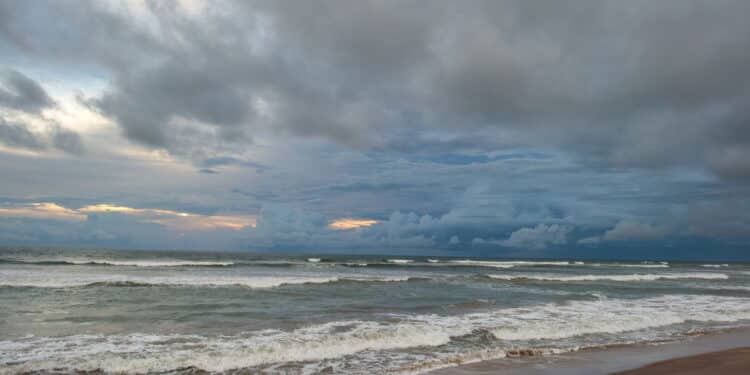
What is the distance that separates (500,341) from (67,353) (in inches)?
376

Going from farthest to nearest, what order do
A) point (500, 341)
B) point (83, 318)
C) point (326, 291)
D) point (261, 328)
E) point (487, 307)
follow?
1. point (326, 291)
2. point (487, 307)
3. point (83, 318)
4. point (261, 328)
5. point (500, 341)

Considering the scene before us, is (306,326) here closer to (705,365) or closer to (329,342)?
(329,342)

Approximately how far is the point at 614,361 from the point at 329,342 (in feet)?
19.8

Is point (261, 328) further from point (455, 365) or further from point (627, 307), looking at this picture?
point (627, 307)

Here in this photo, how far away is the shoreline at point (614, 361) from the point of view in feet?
26.2

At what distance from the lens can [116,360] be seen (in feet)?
27.5

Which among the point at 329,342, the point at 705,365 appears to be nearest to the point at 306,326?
the point at 329,342

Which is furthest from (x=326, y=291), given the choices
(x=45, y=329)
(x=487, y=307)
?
(x=45, y=329)

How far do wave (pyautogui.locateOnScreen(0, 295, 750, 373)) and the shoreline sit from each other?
1.88 feet

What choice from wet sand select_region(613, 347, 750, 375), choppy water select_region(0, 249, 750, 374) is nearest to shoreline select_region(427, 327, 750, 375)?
wet sand select_region(613, 347, 750, 375)

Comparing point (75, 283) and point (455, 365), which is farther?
point (75, 283)

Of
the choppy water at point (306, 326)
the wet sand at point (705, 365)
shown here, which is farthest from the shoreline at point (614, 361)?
the choppy water at point (306, 326)

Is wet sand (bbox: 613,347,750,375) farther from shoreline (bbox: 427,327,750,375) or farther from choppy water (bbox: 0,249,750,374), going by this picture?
choppy water (bbox: 0,249,750,374)

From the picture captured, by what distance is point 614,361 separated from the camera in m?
8.89
